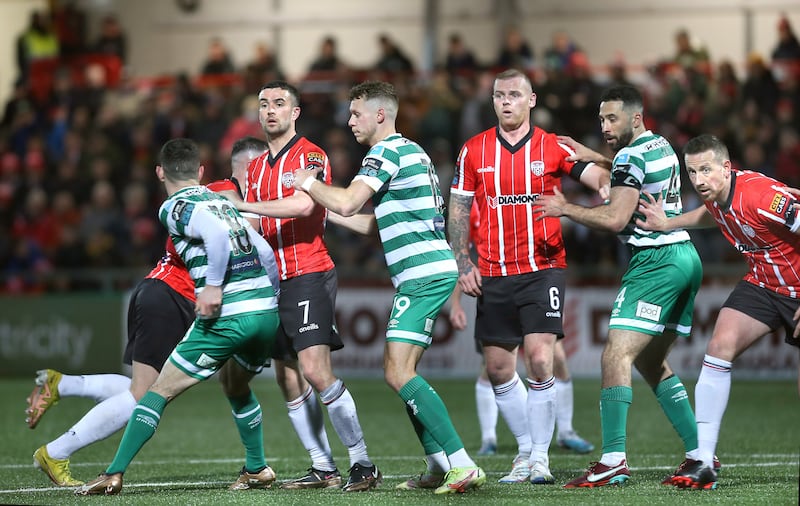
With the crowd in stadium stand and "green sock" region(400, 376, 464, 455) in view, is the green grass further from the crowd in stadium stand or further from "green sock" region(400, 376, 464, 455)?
the crowd in stadium stand

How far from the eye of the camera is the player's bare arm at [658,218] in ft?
25.6

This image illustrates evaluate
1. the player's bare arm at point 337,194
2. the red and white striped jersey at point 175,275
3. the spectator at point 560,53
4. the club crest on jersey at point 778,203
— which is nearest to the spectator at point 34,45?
the spectator at point 560,53

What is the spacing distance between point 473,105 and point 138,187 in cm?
541

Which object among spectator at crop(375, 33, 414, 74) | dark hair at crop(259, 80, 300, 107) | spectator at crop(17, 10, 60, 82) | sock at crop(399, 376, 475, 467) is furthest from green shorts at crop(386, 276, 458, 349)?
→ spectator at crop(17, 10, 60, 82)

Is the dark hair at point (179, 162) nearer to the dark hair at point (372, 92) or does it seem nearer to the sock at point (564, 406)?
the dark hair at point (372, 92)

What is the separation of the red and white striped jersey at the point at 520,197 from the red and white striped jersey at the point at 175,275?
2.07 metres

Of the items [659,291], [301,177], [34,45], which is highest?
[34,45]

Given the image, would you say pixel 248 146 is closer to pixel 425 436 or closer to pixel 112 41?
pixel 425 436

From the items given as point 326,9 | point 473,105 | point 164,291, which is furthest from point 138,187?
point 164,291

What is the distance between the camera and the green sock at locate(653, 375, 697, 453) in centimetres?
802

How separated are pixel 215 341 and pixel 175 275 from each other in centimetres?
130

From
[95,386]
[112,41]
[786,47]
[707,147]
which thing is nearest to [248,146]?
[95,386]

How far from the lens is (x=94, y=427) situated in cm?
791

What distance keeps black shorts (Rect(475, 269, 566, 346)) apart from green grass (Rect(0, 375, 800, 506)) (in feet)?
3.23
